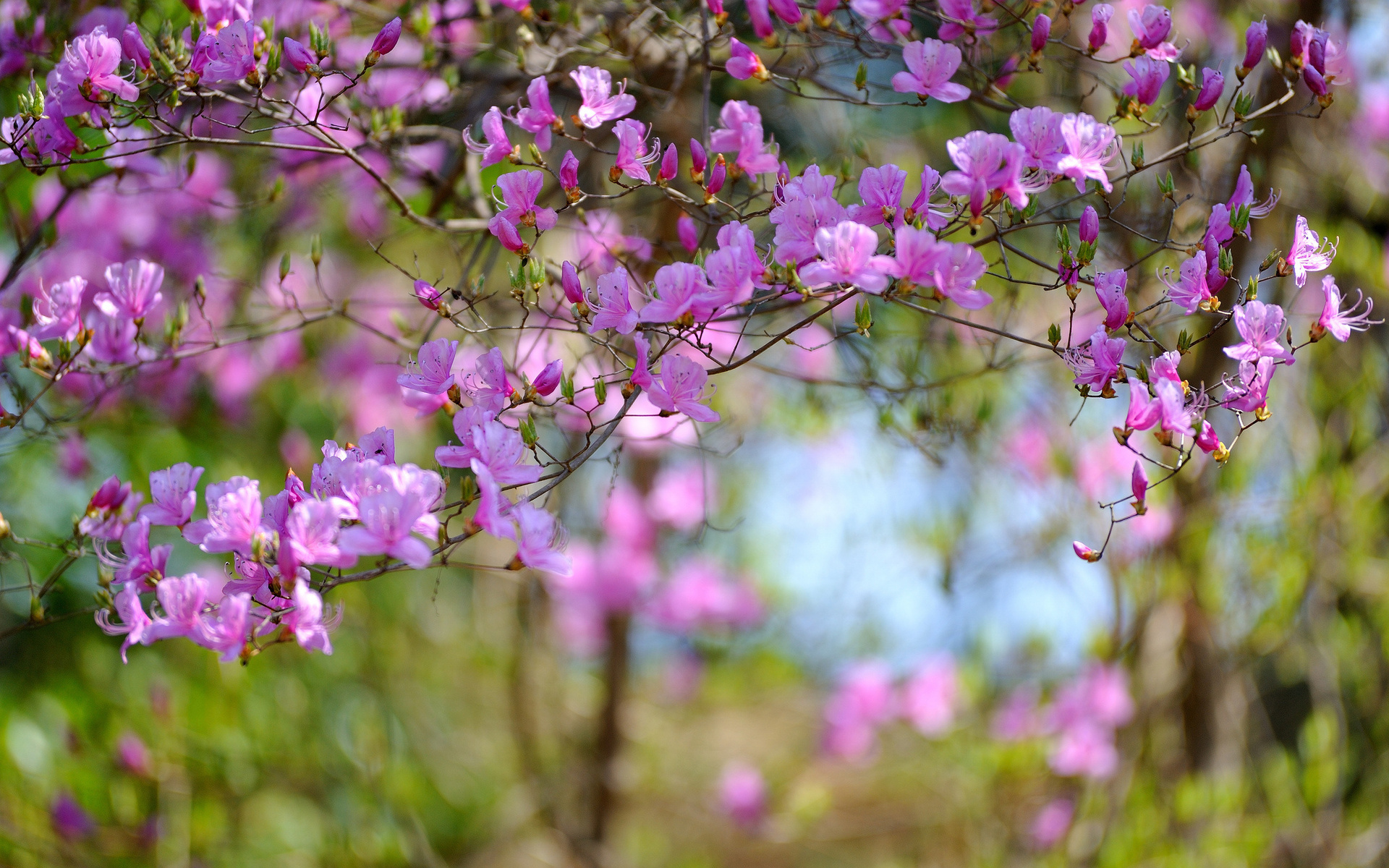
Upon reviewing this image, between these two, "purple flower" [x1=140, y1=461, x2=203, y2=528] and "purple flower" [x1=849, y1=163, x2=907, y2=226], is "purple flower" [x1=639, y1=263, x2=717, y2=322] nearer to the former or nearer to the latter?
→ "purple flower" [x1=849, y1=163, x2=907, y2=226]

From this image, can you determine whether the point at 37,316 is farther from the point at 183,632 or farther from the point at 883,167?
the point at 883,167

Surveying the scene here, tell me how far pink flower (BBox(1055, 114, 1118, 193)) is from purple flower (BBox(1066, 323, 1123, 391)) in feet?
0.57

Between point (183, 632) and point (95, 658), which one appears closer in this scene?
point (183, 632)

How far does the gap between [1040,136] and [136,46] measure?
1.10 m

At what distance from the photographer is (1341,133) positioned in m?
2.73

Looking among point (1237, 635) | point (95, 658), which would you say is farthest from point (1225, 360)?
point (95, 658)

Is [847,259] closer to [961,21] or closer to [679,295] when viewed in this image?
[679,295]

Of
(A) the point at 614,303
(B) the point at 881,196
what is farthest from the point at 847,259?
(A) the point at 614,303

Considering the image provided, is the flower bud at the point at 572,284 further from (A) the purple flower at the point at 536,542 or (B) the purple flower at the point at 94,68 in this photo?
(B) the purple flower at the point at 94,68

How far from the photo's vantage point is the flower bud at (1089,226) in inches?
45.0

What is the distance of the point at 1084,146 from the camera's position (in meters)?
1.10

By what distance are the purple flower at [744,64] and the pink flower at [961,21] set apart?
0.82ft

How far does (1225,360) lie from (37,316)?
8.25 feet

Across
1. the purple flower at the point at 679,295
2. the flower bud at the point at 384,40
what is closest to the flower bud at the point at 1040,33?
the purple flower at the point at 679,295
